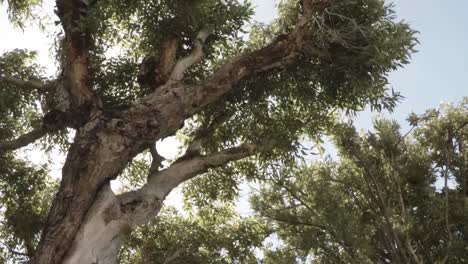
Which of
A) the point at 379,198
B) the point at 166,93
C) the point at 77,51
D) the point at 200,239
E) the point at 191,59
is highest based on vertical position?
the point at 191,59

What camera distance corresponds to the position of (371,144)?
12.5 meters

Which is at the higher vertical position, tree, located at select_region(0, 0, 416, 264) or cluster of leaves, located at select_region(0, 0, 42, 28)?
cluster of leaves, located at select_region(0, 0, 42, 28)

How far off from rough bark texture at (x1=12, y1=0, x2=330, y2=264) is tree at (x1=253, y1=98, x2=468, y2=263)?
2.68m

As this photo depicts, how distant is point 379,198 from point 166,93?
597 cm

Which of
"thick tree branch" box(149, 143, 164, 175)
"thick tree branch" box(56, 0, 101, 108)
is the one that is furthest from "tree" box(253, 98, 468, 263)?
"thick tree branch" box(56, 0, 101, 108)

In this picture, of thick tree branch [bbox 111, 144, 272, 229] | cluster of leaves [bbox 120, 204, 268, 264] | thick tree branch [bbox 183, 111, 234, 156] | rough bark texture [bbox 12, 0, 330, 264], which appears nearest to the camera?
rough bark texture [bbox 12, 0, 330, 264]

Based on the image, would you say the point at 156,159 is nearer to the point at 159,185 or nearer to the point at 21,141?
the point at 159,185

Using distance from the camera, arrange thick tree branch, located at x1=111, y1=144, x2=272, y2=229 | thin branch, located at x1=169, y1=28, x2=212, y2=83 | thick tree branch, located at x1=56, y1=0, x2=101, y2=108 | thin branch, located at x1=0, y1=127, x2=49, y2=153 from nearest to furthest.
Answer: thick tree branch, located at x1=111, y1=144, x2=272, y2=229 → thick tree branch, located at x1=56, y1=0, x2=101, y2=108 → thin branch, located at x1=0, y1=127, x2=49, y2=153 → thin branch, located at x1=169, y1=28, x2=212, y2=83

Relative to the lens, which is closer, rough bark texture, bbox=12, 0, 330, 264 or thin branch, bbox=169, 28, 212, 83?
rough bark texture, bbox=12, 0, 330, 264

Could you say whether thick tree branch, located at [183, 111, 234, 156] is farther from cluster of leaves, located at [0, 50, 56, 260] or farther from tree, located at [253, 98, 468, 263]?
cluster of leaves, located at [0, 50, 56, 260]

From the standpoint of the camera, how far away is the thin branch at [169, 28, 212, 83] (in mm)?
10078

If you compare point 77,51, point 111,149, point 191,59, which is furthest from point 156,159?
point 77,51

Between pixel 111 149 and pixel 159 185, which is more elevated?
pixel 111 149

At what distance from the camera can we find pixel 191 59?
420 inches
